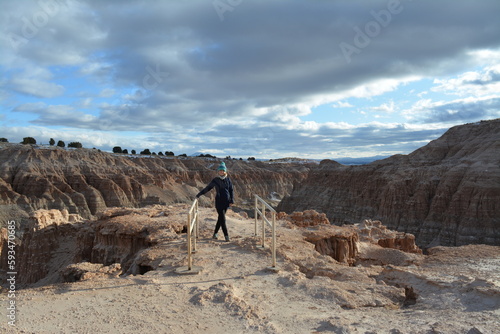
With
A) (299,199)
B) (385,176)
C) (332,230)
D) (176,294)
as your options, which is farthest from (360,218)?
(176,294)

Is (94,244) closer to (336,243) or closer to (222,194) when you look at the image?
(222,194)

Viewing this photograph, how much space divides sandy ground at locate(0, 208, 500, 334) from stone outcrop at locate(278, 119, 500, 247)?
33303 mm

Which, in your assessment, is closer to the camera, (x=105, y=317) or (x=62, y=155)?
(x=105, y=317)

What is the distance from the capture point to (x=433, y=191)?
40.1 m

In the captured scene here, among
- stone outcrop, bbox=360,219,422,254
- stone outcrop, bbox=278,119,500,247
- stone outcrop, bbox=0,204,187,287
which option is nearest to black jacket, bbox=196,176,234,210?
stone outcrop, bbox=0,204,187,287

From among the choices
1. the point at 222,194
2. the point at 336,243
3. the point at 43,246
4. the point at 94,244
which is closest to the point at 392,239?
the point at 336,243

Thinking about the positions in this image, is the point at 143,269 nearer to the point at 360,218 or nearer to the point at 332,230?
the point at 332,230

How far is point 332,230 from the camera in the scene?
11305 millimetres

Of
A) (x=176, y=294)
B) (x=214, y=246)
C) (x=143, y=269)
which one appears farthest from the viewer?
(x=214, y=246)

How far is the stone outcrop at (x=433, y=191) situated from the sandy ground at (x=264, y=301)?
33.3 meters

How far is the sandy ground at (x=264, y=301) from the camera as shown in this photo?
419 cm

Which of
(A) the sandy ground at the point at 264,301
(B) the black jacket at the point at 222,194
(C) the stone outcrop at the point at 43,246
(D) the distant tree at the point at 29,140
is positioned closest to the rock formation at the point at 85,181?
(D) the distant tree at the point at 29,140

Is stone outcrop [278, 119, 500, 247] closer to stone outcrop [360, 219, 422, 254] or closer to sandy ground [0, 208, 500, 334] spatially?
stone outcrop [360, 219, 422, 254]

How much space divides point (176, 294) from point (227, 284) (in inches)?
34.6
